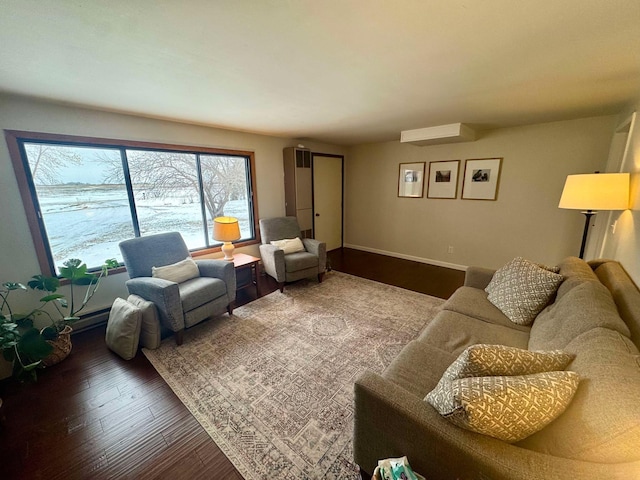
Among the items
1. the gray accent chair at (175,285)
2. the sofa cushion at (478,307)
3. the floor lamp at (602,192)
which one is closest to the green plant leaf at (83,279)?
the gray accent chair at (175,285)

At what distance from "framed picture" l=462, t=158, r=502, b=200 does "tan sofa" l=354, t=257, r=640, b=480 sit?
2.30 meters

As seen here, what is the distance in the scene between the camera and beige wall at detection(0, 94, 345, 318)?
6.64 feet

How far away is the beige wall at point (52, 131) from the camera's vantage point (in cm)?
203

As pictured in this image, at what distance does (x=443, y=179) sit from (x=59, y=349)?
503 cm

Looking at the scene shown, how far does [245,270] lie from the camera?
363 cm

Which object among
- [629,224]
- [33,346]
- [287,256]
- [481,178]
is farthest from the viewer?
[481,178]

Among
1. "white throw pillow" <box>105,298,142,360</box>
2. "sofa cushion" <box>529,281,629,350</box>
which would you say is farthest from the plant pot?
"sofa cushion" <box>529,281,629,350</box>

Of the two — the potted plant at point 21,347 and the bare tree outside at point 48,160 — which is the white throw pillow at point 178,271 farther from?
the bare tree outside at point 48,160

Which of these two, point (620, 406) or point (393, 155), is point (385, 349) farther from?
point (393, 155)

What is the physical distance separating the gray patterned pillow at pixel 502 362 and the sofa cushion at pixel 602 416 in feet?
0.27

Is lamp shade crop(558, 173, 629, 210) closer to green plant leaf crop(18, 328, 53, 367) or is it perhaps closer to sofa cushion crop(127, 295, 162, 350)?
sofa cushion crop(127, 295, 162, 350)

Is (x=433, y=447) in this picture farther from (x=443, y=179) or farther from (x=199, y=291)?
(x=443, y=179)

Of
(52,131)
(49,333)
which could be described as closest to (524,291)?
(49,333)

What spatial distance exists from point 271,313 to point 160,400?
1261mm
